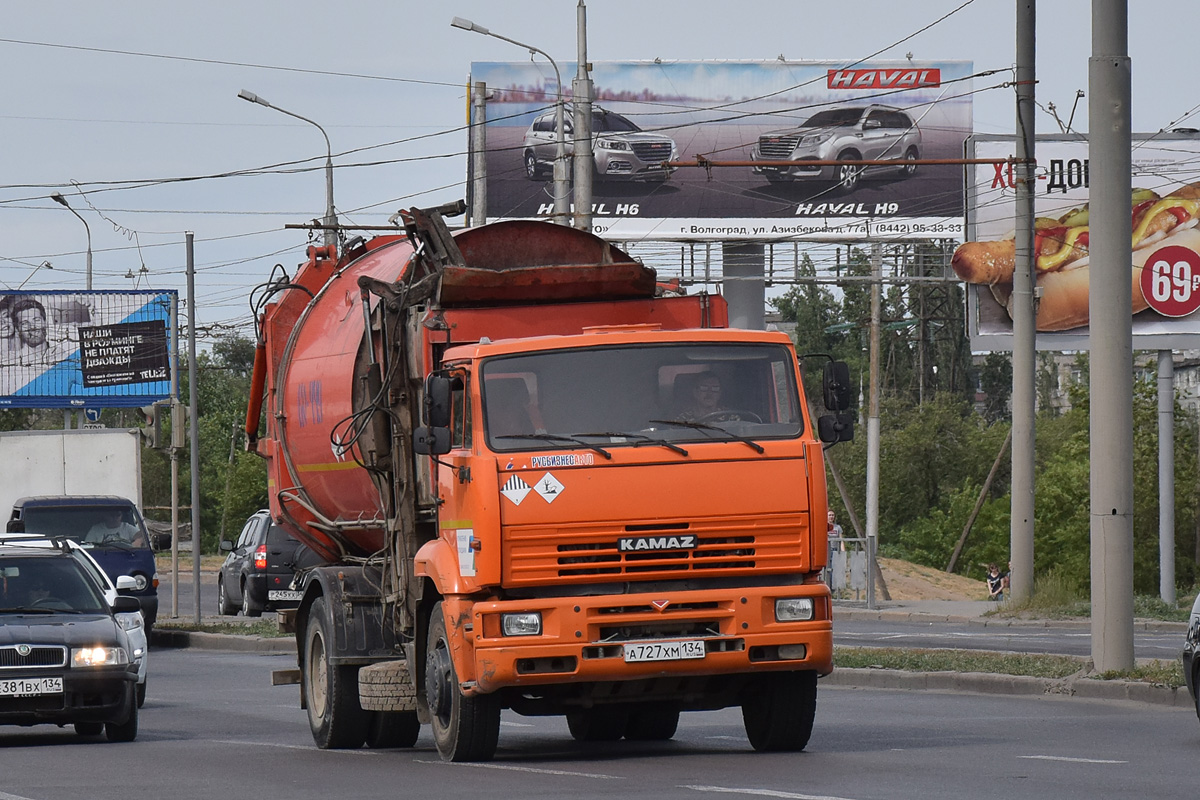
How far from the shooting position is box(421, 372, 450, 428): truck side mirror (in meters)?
10.9

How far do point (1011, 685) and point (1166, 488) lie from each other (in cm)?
1730

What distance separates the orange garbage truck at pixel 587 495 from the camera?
419 inches

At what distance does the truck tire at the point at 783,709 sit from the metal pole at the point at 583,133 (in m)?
13.6

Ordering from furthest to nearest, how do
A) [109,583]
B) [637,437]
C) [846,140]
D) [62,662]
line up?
[846,140], [109,583], [62,662], [637,437]

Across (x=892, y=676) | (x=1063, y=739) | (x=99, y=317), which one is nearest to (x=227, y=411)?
(x=99, y=317)

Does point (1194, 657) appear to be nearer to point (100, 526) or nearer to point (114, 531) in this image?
point (114, 531)

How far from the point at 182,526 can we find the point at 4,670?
5398 cm

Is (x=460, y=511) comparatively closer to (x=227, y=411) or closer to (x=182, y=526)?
(x=182, y=526)

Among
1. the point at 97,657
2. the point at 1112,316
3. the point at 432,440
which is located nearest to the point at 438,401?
the point at 432,440

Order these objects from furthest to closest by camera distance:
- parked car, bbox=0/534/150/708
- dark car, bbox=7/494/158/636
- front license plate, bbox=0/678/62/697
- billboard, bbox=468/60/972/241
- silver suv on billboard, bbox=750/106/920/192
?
1. silver suv on billboard, bbox=750/106/920/192
2. billboard, bbox=468/60/972/241
3. dark car, bbox=7/494/158/636
4. parked car, bbox=0/534/150/708
5. front license plate, bbox=0/678/62/697

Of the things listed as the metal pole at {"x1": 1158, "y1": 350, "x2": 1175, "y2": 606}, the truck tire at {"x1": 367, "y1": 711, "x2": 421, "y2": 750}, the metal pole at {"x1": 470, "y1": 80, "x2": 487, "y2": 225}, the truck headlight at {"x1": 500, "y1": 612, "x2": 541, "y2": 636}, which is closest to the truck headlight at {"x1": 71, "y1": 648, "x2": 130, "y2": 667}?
the truck tire at {"x1": 367, "y1": 711, "x2": 421, "y2": 750}

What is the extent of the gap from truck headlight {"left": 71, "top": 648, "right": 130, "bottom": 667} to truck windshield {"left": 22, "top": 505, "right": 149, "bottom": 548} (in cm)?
1402

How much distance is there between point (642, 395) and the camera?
11.0 meters

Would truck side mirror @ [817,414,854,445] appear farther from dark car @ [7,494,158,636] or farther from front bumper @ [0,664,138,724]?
dark car @ [7,494,158,636]
